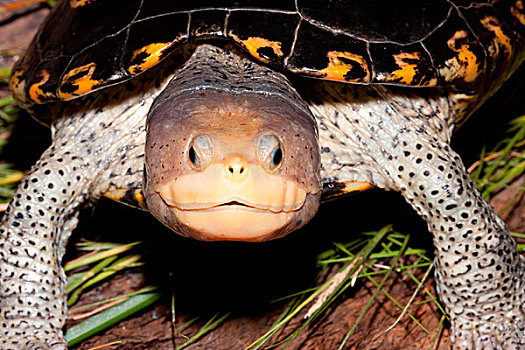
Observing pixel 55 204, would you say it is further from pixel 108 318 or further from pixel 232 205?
pixel 232 205

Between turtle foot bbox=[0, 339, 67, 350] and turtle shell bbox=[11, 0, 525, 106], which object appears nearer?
turtle shell bbox=[11, 0, 525, 106]

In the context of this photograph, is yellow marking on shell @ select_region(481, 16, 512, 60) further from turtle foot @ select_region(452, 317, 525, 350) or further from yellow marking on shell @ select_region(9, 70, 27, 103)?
yellow marking on shell @ select_region(9, 70, 27, 103)

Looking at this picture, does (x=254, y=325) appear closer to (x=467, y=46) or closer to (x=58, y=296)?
(x=58, y=296)

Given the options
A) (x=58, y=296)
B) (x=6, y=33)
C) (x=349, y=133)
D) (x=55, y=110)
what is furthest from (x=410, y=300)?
(x=6, y=33)

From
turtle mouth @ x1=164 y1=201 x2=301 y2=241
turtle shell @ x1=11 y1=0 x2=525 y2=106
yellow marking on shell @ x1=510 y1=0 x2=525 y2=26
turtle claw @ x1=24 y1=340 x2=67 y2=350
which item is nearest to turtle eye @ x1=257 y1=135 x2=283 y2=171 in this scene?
turtle mouth @ x1=164 y1=201 x2=301 y2=241

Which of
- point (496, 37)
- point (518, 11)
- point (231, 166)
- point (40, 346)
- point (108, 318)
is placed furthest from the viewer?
point (518, 11)

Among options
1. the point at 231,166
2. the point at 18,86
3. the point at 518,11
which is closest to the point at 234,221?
the point at 231,166
